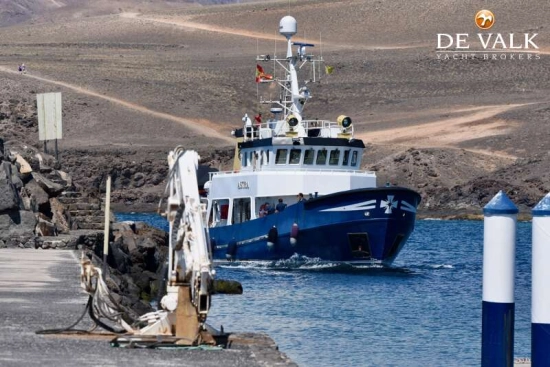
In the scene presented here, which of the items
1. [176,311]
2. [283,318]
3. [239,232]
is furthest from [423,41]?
[176,311]

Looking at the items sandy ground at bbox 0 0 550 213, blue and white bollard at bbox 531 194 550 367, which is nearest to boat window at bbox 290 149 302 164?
blue and white bollard at bbox 531 194 550 367

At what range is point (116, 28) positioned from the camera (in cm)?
15488

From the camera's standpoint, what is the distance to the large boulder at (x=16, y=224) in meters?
27.1

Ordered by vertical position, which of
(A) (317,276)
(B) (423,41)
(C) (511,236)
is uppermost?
(B) (423,41)

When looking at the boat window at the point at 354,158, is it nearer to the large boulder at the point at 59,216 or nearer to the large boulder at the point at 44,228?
the large boulder at the point at 59,216

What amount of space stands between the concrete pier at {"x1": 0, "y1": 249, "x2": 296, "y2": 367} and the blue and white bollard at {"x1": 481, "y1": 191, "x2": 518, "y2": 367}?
5.36ft

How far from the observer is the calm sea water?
2117 centimetres

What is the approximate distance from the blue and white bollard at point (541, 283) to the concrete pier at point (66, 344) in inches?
79.4

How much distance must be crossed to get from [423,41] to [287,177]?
97085mm

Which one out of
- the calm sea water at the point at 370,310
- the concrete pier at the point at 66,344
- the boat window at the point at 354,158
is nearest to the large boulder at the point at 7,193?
the calm sea water at the point at 370,310

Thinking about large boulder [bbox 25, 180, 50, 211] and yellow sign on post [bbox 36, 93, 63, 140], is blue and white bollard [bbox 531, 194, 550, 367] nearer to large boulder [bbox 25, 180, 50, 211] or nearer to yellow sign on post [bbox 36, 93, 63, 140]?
large boulder [bbox 25, 180, 50, 211]

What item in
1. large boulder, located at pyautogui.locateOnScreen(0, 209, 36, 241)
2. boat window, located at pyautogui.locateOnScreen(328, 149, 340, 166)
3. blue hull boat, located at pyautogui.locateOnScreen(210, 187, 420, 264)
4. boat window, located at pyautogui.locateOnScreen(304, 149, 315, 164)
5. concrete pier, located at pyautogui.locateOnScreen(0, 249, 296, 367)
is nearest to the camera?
concrete pier, located at pyautogui.locateOnScreen(0, 249, 296, 367)

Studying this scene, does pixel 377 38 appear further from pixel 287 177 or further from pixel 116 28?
pixel 287 177

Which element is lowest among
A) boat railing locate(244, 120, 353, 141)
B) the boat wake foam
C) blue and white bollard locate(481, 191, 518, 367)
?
the boat wake foam
